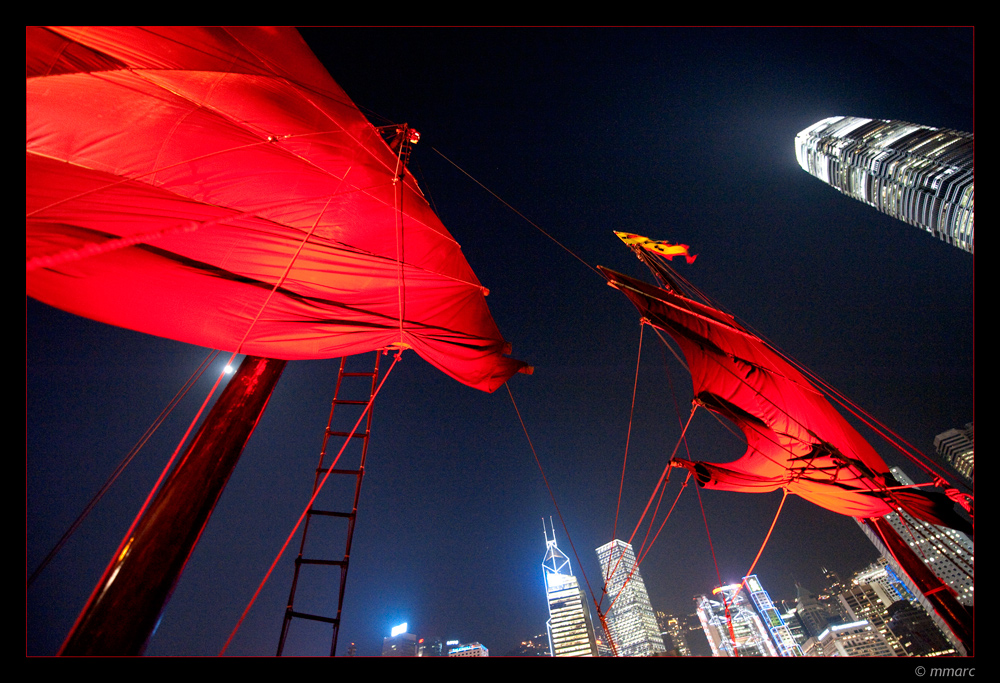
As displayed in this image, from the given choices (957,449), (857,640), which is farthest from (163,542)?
(857,640)

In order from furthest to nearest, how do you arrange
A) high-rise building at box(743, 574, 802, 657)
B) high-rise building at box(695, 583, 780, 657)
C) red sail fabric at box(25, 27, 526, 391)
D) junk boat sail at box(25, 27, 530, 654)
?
1. high-rise building at box(695, 583, 780, 657)
2. high-rise building at box(743, 574, 802, 657)
3. red sail fabric at box(25, 27, 526, 391)
4. junk boat sail at box(25, 27, 530, 654)

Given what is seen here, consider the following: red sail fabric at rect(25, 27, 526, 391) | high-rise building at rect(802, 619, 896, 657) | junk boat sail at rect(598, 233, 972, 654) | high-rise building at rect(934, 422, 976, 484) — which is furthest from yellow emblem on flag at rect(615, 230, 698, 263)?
high-rise building at rect(802, 619, 896, 657)

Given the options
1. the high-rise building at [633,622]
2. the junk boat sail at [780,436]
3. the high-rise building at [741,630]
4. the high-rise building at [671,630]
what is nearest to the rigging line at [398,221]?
the junk boat sail at [780,436]

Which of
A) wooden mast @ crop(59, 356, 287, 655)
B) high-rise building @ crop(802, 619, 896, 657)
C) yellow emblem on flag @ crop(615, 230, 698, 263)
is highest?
yellow emblem on flag @ crop(615, 230, 698, 263)

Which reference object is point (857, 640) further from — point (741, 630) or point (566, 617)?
point (566, 617)

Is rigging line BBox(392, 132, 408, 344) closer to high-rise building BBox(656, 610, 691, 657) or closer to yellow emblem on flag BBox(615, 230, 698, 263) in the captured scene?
yellow emblem on flag BBox(615, 230, 698, 263)
